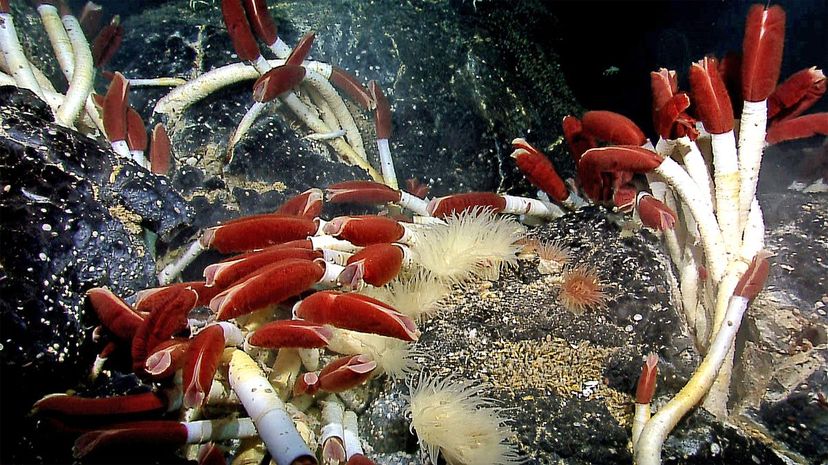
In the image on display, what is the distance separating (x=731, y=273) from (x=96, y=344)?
8.90 feet

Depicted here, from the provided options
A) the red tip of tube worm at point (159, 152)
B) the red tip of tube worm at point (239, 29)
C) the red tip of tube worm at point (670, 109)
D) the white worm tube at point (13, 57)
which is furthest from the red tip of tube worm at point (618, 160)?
the white worm tube at point (13, 57)

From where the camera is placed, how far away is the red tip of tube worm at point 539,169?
3.23m

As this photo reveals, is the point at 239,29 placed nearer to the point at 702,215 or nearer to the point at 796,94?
the point at 702,215

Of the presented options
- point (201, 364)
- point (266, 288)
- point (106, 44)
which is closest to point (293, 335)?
point (266, 288)

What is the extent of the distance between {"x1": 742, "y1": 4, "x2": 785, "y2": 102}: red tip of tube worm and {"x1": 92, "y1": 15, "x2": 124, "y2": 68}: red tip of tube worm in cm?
413

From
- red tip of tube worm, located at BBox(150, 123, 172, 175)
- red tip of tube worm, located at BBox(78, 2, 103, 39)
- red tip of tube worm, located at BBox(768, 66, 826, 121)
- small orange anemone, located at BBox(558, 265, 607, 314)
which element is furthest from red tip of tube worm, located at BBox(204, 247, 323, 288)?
red tip of tube worm, located at BBox(78, 2, 103, 39)

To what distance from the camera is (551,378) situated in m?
2.22

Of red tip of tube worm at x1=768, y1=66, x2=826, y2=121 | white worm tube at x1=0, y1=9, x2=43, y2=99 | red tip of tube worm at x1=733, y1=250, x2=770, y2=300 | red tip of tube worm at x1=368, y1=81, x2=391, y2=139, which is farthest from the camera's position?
red tip of tube worm at x1=368, y1=81, x2=391, y2=139

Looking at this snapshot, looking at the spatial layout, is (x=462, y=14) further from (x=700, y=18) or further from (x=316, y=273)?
(x=316, y=273)

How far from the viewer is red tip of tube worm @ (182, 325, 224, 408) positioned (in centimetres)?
170

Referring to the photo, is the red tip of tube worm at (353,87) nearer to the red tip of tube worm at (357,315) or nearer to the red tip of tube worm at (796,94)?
the red tip of tube worm at (357,315)

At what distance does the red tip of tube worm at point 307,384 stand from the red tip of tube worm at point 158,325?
513mm

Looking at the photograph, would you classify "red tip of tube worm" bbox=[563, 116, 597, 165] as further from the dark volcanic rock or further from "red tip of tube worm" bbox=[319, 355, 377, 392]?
the dark volcanic rock

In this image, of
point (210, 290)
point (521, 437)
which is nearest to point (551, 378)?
point (521, 437)
